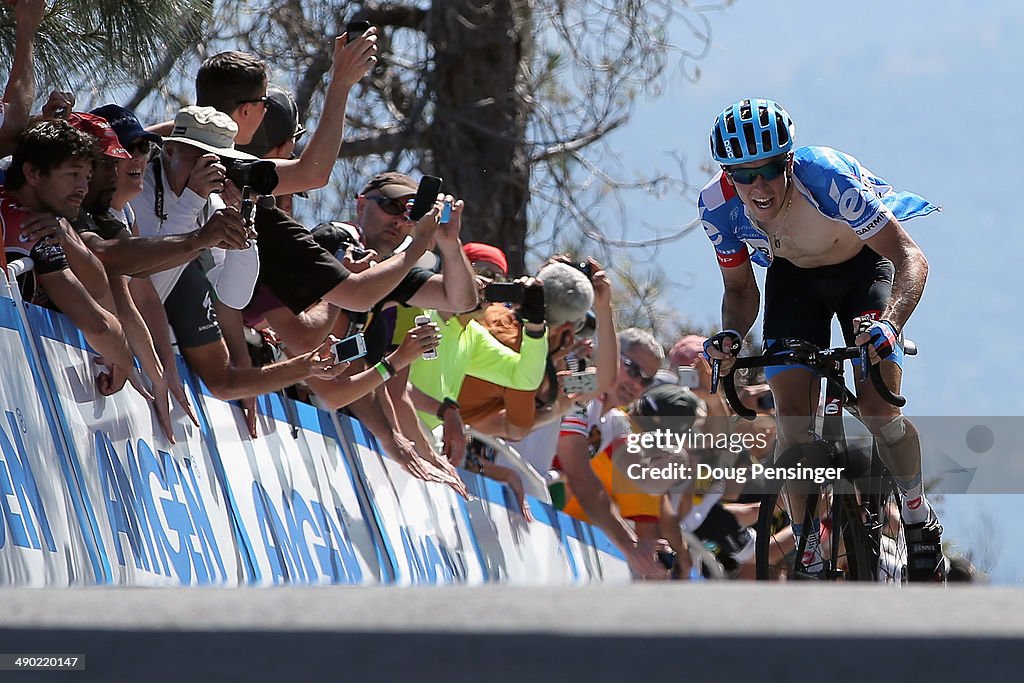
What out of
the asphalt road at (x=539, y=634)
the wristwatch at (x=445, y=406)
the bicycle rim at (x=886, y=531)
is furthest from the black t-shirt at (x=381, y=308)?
the asphalt road at (x=539, y=634)

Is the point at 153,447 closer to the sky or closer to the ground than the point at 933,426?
closer to the sky

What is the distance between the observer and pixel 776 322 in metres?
5.89

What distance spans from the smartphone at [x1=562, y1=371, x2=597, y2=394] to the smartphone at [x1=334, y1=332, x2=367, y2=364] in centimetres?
228

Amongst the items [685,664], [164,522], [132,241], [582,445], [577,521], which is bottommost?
[577,521]

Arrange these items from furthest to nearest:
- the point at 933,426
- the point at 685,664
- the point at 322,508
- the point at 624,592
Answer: the point at 933,426
the point at 322,508
the point at 624,592
the point at 685,664

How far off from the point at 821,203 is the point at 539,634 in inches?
180

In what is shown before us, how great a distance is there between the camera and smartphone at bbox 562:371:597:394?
7.91m

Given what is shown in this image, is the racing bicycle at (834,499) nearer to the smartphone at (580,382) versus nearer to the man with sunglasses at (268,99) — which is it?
the man with sunglasses at (268,99)

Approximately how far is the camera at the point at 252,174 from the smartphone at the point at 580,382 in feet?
10.1

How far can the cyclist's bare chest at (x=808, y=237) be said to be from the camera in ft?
19.1

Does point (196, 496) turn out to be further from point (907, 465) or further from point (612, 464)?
point (612, 464)

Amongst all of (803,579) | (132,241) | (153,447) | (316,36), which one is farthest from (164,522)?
(316,36)

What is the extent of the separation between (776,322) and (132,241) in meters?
2.72

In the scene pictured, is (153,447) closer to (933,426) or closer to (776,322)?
(776,322)
